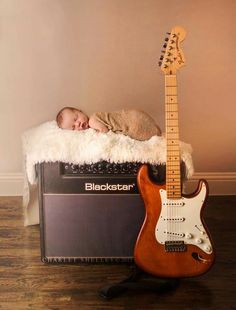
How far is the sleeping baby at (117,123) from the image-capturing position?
164cm

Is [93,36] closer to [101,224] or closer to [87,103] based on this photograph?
[87,103]

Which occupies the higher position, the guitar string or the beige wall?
the beige wall

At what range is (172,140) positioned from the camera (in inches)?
57.1

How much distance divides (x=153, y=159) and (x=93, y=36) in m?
1.00

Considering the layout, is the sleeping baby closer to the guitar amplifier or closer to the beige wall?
the guitar amplifier

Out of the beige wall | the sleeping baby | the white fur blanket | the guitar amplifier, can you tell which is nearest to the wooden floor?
the guitar amplifier

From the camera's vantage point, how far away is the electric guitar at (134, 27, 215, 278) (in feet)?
4.69

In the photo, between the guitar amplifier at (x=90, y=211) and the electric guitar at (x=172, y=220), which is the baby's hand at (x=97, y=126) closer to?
the guitar amplifier at (x=90, y=211)

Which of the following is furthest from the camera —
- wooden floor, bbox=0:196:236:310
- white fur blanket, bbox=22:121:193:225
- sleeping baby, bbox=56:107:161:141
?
sleeping baby, bbox=56:107:161:141

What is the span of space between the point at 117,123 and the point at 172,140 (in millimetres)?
311

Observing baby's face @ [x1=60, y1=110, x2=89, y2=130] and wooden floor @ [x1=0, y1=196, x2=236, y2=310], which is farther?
baby's face @ [x1=60, y1=110, x2=89, y2=130]

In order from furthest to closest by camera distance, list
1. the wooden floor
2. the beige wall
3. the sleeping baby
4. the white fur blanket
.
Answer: the beige wall, the sleeping baby, the white fur blanket, the wooden floor

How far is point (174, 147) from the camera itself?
1.46m

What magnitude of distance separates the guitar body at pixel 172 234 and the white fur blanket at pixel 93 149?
104 mm
